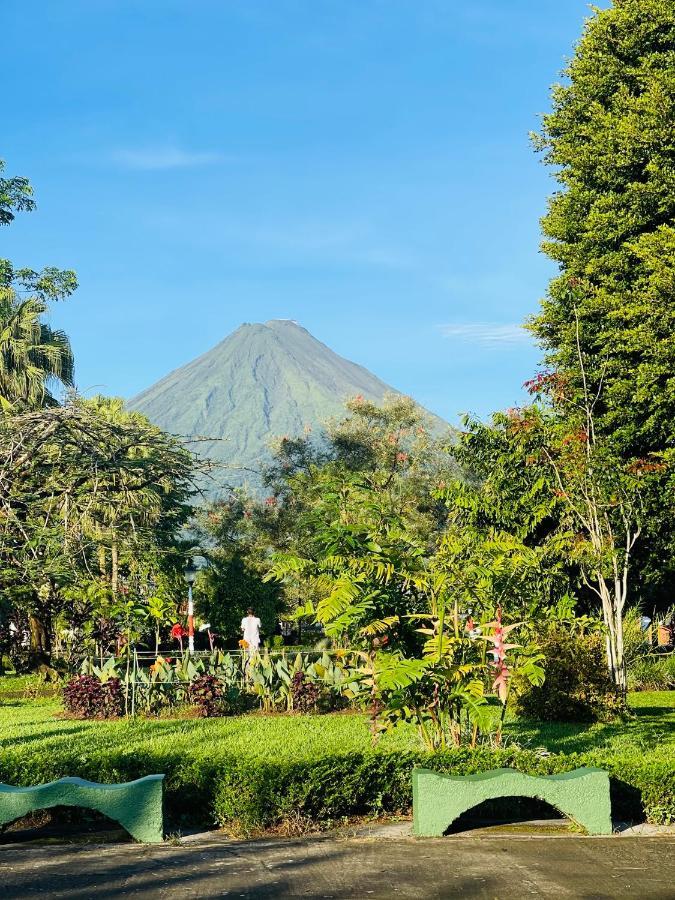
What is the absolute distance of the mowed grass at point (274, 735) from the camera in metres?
10.9

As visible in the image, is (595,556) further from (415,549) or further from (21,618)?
(21,618)

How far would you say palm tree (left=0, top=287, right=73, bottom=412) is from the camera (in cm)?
2969

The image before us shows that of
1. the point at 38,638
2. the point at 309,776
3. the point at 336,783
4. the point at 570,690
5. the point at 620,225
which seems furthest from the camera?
the point at 620,225

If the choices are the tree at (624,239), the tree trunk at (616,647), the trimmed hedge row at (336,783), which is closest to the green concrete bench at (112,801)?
the trimmed hedge row at (336,783)

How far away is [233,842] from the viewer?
25.5 ft

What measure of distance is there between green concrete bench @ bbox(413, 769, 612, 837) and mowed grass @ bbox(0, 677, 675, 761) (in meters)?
1.92

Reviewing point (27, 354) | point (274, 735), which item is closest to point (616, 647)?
point (274, 735)

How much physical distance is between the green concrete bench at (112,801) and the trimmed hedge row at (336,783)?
0.57m

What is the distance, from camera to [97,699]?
47.1 feet

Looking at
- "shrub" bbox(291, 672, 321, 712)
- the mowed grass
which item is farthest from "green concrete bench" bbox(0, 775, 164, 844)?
"shrub" bbox(291, 672, 321, 712)

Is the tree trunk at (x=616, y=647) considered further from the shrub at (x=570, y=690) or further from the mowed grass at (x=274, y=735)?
the mowed grass at (x=274, y=735)

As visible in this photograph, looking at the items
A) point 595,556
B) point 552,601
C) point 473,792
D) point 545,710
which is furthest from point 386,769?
point 552,601

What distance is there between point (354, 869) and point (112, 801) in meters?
2.11

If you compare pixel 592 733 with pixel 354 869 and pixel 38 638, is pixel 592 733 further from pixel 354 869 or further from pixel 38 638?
pixel 38 638
